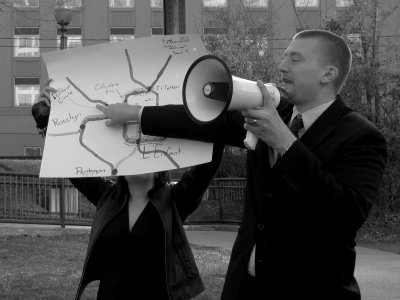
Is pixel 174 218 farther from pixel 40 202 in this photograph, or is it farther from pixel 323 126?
pixel 40 202

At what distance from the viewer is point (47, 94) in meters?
4.33

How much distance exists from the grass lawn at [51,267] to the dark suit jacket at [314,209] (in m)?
5.41

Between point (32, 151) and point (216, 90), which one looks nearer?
point (216, 90)

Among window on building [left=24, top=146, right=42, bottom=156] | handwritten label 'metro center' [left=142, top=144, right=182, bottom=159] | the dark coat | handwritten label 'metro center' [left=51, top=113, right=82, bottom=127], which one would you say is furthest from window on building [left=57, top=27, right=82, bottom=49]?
handwritten label 'metro center' [left=142, top=144, right=182, bottom=159]

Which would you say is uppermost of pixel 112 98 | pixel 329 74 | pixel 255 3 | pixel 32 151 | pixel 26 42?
pixel 255 3

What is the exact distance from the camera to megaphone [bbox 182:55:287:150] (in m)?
3.03

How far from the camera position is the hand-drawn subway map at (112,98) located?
Result: 402 cm

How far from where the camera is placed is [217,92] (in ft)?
10.6

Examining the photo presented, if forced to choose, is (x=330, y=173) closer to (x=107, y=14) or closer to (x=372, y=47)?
(x=372, y=47)

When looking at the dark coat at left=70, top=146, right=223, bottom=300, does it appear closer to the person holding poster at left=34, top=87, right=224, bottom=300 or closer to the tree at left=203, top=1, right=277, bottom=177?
the person holding poster at left=34, top=87, right=224, bottom=300

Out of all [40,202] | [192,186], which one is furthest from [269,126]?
[40,202]

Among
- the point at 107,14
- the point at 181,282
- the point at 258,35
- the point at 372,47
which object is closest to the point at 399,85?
the point at 372,47

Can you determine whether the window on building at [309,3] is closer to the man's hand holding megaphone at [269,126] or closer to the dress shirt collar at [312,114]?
the dress shirt collar at [312,114]

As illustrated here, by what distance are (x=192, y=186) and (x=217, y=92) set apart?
1458 millimetres
